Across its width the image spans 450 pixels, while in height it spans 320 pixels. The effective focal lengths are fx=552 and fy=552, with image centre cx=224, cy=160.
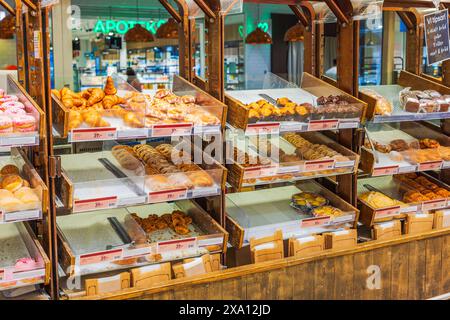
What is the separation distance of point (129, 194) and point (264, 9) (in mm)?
8712

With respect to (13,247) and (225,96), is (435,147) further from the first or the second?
(13,247)

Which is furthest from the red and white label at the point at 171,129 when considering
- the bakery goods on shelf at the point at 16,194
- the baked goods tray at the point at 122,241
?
the bakery goods on shelf at the point at 16,194

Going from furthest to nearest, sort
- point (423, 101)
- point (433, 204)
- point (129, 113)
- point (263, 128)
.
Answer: point (433, 204) < point (423, 101) < point (263, 128) < point (129, 113)

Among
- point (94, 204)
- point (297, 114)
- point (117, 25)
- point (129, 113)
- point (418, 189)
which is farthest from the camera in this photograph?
point (117, 25)

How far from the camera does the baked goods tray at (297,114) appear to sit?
307 cm

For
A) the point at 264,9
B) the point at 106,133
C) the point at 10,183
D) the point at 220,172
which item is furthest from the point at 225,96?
the point at 264,9

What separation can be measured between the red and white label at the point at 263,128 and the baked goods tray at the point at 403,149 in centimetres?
78

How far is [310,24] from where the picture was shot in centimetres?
377

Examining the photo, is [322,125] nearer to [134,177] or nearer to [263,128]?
[263,128]

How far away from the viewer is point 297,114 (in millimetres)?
3232

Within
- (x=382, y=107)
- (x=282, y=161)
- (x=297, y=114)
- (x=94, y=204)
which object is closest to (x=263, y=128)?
(x=297, y=114)

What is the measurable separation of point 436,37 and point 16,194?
290cm

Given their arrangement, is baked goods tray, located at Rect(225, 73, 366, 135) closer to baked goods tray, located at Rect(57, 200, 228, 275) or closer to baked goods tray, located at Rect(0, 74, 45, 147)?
baked goods tray, located at Rect(57, 200, 228, 275)

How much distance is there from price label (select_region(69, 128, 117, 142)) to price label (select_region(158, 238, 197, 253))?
66cm
